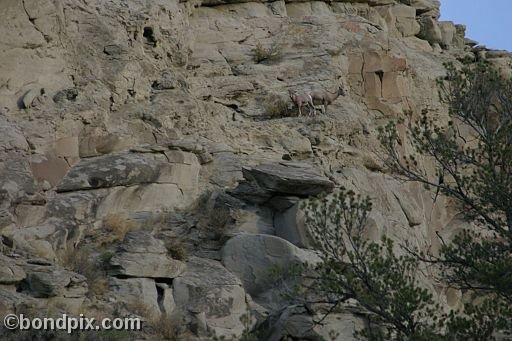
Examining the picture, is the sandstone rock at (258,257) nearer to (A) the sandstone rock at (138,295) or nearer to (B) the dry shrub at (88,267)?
(A) the sandstone rock at (138,295)

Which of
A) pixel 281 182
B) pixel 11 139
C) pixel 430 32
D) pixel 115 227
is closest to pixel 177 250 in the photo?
pixel 115 227

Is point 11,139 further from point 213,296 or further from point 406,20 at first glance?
point 406,20

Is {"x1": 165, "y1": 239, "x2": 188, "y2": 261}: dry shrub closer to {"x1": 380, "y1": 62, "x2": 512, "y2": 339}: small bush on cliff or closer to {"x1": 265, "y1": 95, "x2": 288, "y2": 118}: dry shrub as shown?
{"x1": 380, "y1": 62, "x2": 512, "y2": 339}: small bush on cliff

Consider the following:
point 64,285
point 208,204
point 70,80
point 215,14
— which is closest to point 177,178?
point 208,204

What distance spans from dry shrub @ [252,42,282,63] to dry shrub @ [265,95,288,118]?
1.50m

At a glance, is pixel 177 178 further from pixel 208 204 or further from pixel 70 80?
pixel 70 80

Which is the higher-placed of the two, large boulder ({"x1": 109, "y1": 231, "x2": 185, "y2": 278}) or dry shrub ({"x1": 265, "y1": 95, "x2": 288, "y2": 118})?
dry shrub ({"x1": 265, "y1": 95, "x2": 288, "y2": 118})

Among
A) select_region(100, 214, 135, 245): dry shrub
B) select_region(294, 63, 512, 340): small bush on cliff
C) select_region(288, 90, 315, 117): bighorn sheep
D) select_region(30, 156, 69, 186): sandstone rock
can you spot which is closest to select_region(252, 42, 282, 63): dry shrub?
select_region(288, 90, 315, 117): bighorn sheep

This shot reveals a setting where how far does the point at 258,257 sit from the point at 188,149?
3.20 meters

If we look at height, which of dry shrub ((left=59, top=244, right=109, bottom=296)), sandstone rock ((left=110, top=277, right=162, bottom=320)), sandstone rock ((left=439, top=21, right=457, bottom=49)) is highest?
sandstone rock ((left=439, top=21, right=457, bottom=49))

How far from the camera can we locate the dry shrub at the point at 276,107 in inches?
821

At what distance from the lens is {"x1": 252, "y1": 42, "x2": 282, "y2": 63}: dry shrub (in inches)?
874

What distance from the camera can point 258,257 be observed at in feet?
53.2

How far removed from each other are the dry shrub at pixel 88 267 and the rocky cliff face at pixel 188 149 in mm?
36
